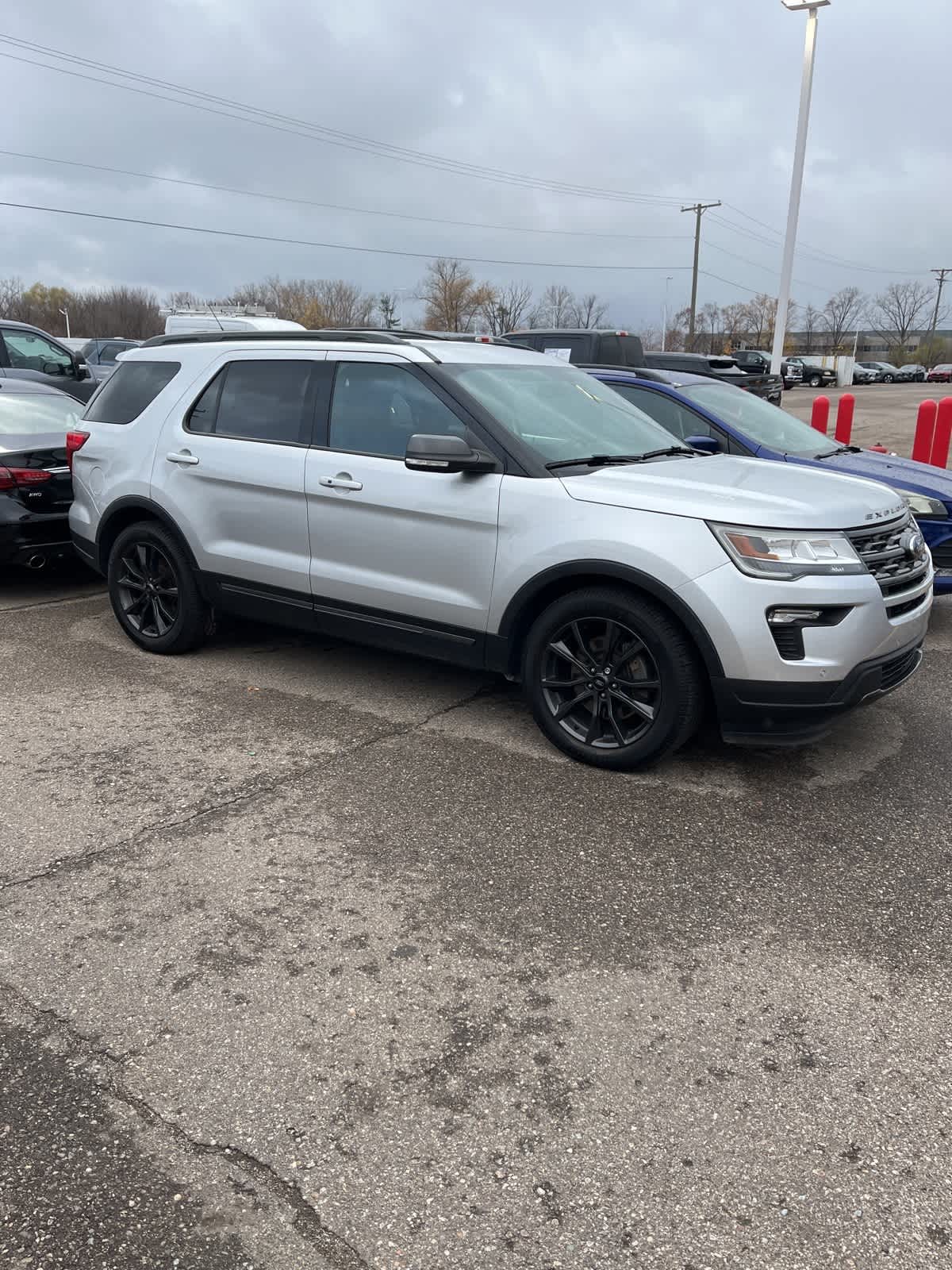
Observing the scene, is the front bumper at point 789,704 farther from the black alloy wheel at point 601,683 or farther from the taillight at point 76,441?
the taillight at point 76,441

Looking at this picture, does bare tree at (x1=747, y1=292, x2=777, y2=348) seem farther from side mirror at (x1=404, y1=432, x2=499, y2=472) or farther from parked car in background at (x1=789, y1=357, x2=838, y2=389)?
side mirror at (x1=404, y1=432, x2=499, y2=472)

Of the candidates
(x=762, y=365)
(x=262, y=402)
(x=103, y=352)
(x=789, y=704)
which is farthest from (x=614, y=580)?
(x=762, y=365)

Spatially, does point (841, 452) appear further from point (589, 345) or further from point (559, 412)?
point (589, 345)

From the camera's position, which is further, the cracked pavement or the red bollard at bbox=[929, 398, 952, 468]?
the red bollard at bbox=[929, 398, 952, 468]

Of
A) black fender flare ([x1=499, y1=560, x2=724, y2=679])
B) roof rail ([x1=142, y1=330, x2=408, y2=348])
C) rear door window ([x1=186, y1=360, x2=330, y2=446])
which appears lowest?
black fender flare ([x1=499, y1=560, x2=724, y2=679])

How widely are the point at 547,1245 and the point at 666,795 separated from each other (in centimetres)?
226

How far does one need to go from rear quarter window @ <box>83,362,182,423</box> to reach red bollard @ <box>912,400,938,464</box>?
9916mm

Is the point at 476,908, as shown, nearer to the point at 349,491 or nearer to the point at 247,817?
the point at 247,817

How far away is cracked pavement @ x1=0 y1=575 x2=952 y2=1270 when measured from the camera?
2.13 metres

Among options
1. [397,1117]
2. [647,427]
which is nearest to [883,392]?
[647,427]

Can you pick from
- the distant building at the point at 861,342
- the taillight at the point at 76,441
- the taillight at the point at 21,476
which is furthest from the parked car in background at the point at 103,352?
the distant building at the point at 861,342

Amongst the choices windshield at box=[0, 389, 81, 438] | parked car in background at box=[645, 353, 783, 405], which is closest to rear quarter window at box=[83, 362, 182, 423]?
windshield at box=[0, 389, 81, 438]

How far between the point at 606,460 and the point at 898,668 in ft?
5.20

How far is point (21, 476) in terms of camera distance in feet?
22.9
